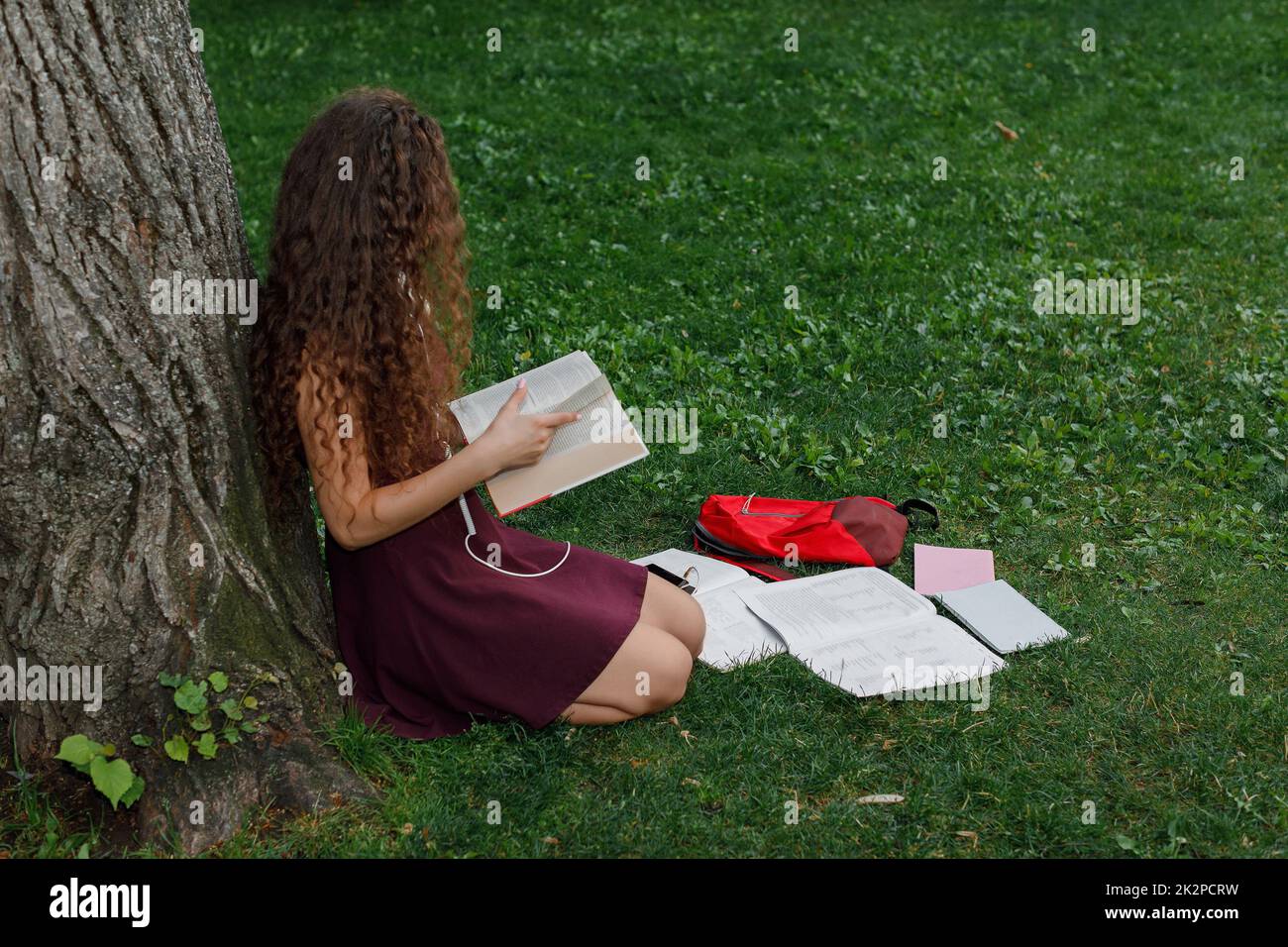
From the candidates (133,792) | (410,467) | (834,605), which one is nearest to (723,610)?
(834,605)

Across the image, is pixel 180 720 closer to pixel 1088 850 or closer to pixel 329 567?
pixel 329 567

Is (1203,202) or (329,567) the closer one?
(329,567)

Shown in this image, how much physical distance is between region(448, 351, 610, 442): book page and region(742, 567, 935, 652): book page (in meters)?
1.17

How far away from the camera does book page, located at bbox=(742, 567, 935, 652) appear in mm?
4184

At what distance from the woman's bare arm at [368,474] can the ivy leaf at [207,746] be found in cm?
59

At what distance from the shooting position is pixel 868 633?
4184 millimetres

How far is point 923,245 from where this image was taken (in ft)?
24.7

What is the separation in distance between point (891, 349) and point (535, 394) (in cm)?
322

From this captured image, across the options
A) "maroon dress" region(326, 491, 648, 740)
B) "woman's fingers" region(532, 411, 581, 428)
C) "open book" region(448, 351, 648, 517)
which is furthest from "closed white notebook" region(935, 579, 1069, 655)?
"woman's fingers" region(532, 411, 581, 428)

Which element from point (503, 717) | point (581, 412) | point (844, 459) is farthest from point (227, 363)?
point (844, 459)

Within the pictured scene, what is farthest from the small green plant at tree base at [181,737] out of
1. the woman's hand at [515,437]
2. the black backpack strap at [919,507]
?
the black backpack strap at [919,507]

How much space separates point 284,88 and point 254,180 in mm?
2105

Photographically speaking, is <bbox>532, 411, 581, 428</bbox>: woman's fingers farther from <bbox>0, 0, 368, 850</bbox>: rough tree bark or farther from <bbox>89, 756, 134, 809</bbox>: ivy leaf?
<bbox>89, 756, 134, 809</bbox>: ivy leaf

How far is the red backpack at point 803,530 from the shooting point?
469 centimetres
